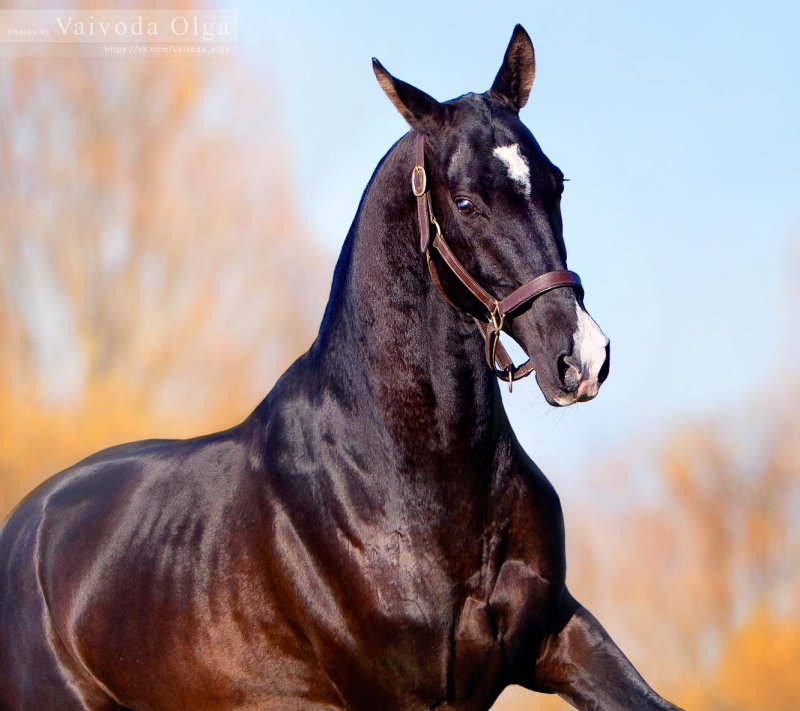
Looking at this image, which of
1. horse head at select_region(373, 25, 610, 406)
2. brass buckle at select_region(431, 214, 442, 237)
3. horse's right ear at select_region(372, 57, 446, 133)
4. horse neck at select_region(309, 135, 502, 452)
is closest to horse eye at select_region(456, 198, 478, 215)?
horse head at select_region(373, 25, 610, 406)

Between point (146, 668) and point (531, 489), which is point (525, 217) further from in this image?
point (146, 668)

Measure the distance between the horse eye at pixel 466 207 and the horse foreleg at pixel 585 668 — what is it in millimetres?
1388

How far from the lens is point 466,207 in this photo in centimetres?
297

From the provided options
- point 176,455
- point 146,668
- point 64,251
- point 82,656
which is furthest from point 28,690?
point 64,251

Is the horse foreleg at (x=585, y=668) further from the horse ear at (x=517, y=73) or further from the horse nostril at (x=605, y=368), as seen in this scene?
the horse ear at (x=517, y=73)

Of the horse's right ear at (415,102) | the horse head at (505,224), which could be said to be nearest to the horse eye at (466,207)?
the horse head at (505,224)

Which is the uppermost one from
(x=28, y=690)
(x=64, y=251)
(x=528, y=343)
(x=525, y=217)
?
(x=64, y=251)

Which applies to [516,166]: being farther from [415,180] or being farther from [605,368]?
[605,368]

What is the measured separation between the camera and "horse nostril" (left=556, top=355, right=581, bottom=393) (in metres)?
2.67

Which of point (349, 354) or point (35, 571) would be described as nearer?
point (349, 354)

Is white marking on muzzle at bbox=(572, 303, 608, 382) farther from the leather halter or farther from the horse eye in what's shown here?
the horse eye

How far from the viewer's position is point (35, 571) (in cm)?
427

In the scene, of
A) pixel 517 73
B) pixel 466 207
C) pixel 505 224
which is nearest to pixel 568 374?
pixel 505 224

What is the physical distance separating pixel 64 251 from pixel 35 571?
11.3 meters
